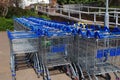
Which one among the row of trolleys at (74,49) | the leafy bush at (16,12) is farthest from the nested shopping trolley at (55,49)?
the leafy bush at (16,12)

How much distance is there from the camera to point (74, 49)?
243 inches

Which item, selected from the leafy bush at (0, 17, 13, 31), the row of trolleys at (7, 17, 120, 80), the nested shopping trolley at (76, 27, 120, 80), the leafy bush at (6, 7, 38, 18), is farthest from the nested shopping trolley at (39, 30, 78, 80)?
the leafy bush at (6, 7, 38, 18)

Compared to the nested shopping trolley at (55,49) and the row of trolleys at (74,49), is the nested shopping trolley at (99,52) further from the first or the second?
the nested shopping trolley at (55,49)

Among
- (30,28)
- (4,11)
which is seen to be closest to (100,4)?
(4,11)

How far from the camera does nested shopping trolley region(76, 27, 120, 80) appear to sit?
5328mm

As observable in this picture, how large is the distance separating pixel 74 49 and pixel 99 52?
3.01 feet

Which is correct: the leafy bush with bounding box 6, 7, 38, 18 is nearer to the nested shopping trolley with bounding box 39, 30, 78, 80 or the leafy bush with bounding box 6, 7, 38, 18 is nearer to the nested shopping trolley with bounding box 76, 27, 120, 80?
the nested shopping trolley with bounding box 39, 30, 78, 80

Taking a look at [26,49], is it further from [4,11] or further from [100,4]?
[100,4]

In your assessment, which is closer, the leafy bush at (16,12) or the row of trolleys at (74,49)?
the row of trolleys at (74,49)

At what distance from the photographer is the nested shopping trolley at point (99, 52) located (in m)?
5.33

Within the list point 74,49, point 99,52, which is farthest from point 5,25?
point 99,52

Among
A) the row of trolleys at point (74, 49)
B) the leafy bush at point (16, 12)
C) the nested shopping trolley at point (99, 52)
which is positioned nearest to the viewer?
the nested shopping trolley at point (99, 52)

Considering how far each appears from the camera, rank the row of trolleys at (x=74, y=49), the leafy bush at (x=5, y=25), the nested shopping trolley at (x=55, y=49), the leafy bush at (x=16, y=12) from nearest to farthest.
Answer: the row of trolleys at (x=74, y=49) < the nested shopping trolley at (x=55, y=49) < the leafy bush at (x=5, y=25) < the leafy bush at (x=16, y=12)

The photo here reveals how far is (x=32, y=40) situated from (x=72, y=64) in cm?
123
